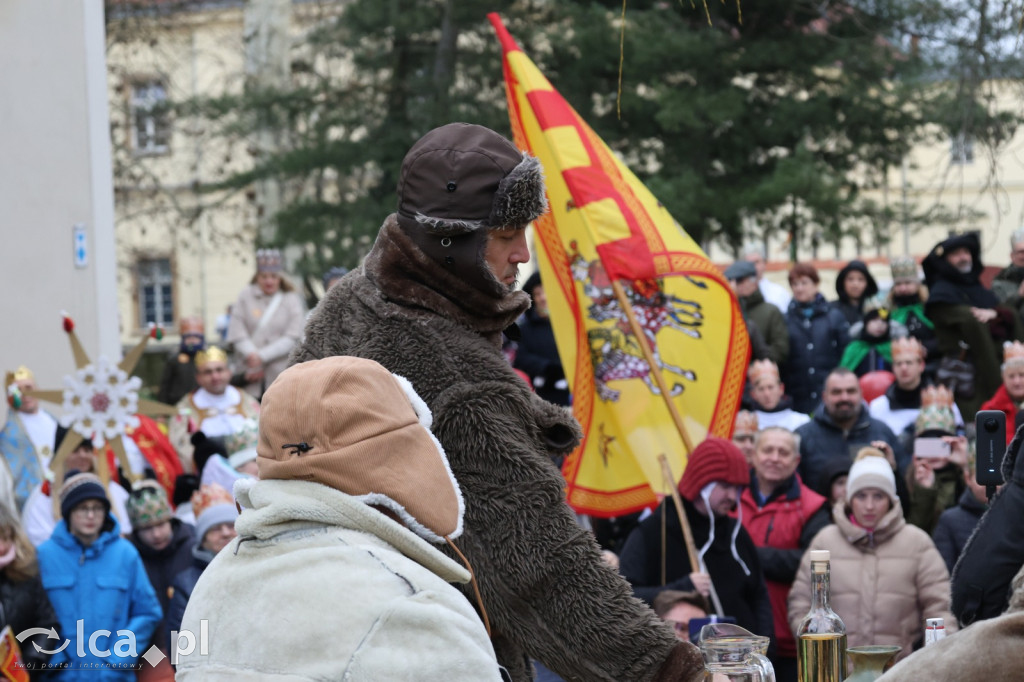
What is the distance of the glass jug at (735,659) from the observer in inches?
117

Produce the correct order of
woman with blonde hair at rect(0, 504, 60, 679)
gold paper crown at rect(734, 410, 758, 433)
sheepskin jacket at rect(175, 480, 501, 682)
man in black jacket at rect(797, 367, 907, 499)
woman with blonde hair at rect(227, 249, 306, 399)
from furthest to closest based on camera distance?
woman with blonde hair at rect(227, 249, 306, 399) < gold paper crown at rect(734, 410, 758, 433) < man in black jacket at rect(797, 367, 907, 499) < woman with blonde hair at rect(0, 504, 60, 679) < sheepskin jacket at rect(175, 480, 501, 682)

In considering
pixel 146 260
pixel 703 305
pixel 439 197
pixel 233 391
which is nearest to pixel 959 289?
pixel 703 305

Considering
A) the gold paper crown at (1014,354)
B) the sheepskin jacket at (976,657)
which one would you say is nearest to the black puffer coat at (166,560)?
the gold paper crown at (1014,354)

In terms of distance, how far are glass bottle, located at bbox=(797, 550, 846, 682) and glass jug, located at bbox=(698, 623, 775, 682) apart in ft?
0.73

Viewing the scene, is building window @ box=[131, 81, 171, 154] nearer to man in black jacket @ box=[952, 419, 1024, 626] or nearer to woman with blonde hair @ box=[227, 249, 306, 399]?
woman with blonde hair @ box=[227, 249, 306, 399]

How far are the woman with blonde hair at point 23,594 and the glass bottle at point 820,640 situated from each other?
4.58 metres

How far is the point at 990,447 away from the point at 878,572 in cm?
303

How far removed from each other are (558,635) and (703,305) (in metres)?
3.93

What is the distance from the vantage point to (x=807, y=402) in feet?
32.7

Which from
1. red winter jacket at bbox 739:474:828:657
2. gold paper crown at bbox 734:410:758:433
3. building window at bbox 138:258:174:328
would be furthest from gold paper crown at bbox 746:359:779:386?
building window at bbox 138:258:174:328

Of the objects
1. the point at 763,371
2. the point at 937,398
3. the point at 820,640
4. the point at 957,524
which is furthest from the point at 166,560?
the point at 820,640

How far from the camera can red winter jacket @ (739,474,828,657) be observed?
668 centimetres

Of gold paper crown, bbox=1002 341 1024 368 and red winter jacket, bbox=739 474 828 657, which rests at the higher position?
gold paper crown, bbox=1002 341 1024 368

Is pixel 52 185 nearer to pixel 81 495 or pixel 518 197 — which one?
pixel 81 495
